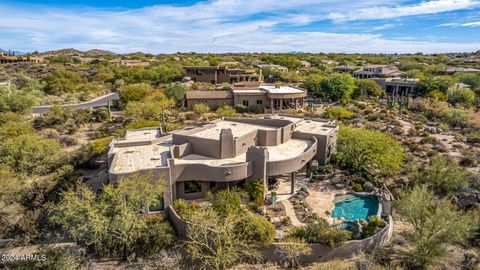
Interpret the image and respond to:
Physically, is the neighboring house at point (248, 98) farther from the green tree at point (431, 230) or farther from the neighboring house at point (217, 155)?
the green tree at point (431, 230)

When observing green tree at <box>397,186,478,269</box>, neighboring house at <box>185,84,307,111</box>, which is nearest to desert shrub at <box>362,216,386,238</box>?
green tree at <box>397,186,478,269</box>

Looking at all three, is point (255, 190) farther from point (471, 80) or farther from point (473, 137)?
point (471, 80)

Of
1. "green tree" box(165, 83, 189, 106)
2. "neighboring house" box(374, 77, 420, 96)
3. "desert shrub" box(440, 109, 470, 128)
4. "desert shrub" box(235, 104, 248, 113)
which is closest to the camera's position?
"desert shrub" box(440, 109, 470, 128)

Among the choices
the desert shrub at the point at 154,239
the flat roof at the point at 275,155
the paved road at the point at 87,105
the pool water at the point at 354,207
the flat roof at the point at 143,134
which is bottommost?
the pool water at the point at 354,207

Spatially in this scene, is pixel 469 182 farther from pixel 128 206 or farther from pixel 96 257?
pixel 96 257

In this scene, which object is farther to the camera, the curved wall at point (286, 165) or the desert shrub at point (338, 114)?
the desert shrub at point (338, 114)

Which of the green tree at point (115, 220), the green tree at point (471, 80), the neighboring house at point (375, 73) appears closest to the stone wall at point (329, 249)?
the green tree at point (115, 220)

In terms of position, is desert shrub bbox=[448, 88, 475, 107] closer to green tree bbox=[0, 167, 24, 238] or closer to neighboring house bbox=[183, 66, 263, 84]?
neighboring house bbox=[183, 66, 263, 84]

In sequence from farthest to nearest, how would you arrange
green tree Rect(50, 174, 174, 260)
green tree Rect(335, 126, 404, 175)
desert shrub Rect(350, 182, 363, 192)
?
green tree Rect(335, 126, 404, 175) < desert shrub Rect(350, 182, 363, 192) < green tree Rect(50, 174, 174, 260)
